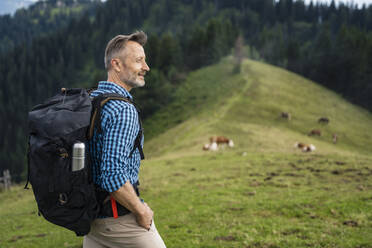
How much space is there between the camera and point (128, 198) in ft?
10.1

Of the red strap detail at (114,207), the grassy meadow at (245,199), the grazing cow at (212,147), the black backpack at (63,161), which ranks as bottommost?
the grazing cow at (212,147)

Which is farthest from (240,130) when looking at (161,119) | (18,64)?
(18,64)

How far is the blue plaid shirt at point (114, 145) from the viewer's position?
117 inches

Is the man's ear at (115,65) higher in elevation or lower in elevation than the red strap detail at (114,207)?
higher

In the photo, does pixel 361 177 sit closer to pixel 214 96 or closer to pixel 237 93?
pixel 237 93

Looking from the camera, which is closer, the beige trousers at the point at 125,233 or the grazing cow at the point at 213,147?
the beige trousers at the point at 125,233

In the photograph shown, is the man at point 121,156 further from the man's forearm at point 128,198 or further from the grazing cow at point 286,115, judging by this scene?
the grazing cow at point 286,115

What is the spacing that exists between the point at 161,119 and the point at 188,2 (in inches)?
6158

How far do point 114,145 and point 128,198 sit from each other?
56 cm

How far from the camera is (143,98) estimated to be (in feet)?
218

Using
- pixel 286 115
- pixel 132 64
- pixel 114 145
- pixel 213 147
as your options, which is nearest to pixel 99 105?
pixel 114 145

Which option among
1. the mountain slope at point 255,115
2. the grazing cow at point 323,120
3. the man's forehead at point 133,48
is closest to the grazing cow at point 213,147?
the mountain slope at point 255,115

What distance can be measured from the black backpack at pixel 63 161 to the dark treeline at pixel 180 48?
6255 cm

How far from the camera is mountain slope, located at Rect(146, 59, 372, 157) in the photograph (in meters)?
32.5
